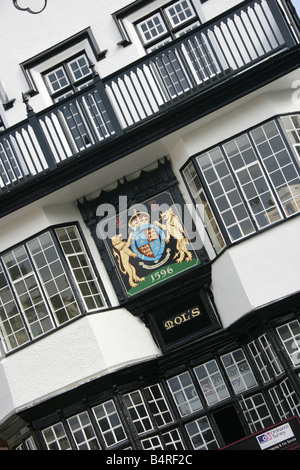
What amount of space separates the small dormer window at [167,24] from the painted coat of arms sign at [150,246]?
3.10m

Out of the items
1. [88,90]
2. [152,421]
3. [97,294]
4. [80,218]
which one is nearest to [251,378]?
[152,421]

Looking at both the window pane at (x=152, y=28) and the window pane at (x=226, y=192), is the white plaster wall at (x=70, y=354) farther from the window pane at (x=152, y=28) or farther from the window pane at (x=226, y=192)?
the window pane at (x=152, y=28)

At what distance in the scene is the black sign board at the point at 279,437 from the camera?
15.2m

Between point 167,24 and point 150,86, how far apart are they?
6.57 ft

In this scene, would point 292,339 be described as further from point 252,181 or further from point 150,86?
point 150,86

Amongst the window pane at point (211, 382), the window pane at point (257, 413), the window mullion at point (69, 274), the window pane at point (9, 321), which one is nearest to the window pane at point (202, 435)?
the window pane at point (211, 382)

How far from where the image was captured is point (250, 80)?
1579 centimetres

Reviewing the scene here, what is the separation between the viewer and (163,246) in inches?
662

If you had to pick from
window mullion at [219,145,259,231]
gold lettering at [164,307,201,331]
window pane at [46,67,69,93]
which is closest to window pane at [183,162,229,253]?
window mullion at [219,145,259,231]

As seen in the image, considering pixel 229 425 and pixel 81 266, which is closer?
pixel 229 425

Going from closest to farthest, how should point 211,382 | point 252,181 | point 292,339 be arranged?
point 292,339
point 252,181
point 211,382

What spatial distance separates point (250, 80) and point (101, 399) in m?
6.16

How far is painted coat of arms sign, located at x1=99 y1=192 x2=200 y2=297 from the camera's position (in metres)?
16.7

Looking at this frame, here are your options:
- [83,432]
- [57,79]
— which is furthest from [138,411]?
[57,79]
